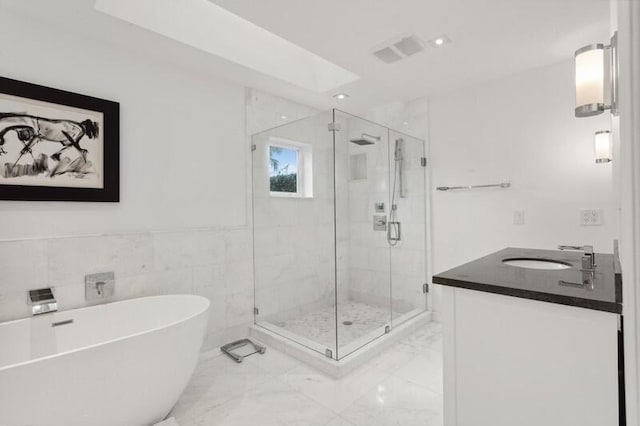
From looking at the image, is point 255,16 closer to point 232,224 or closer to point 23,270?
point 232,224

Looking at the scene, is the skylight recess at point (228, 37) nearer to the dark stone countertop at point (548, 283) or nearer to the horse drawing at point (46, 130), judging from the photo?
the horse drawing at point (46, 130)

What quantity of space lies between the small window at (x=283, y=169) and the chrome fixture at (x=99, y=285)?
1.46 metres

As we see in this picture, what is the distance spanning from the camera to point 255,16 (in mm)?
1952

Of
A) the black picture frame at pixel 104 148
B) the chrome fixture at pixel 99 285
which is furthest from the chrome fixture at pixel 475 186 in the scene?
the chrome fixture at pixel 99 285

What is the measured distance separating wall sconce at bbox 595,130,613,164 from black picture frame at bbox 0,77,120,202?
339 cm

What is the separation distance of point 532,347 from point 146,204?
2476mm

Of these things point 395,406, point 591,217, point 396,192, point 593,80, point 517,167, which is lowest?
point 395,406

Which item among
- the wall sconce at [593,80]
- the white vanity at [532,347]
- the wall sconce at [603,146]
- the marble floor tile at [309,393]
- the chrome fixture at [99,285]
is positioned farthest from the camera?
the wall sconce at [603,146]

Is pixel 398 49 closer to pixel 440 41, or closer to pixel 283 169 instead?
pixel 440 41

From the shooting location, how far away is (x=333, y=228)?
2.82 m

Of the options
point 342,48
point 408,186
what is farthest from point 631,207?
point 408,186

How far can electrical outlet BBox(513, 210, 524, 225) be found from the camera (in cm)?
285

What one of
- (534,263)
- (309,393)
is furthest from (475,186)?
(309,393)

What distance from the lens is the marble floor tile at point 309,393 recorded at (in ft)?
6.09
